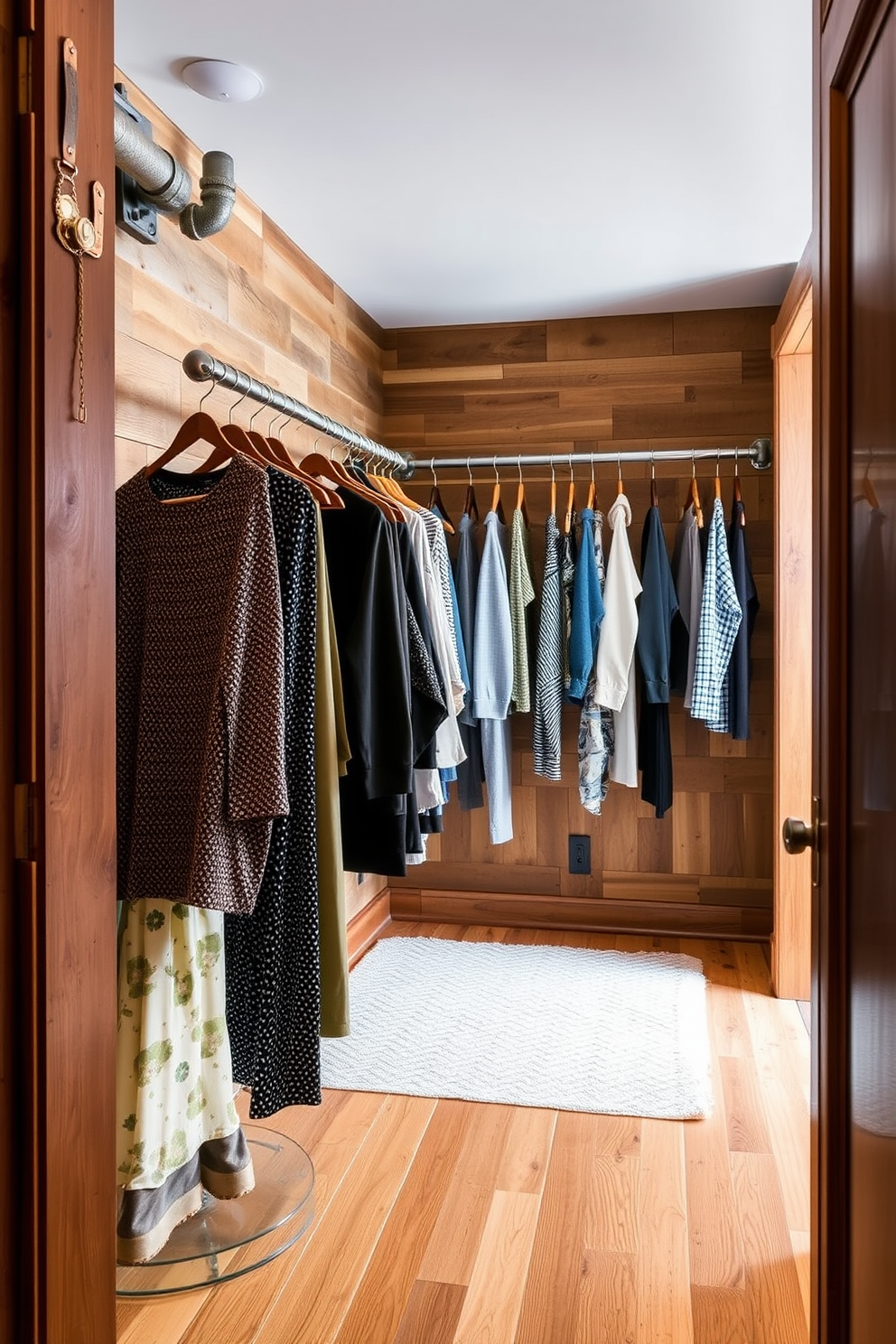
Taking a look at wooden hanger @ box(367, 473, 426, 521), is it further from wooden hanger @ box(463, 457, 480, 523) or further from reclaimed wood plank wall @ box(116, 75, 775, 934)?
wooden hanger @ box(463, 457, 480, 523)

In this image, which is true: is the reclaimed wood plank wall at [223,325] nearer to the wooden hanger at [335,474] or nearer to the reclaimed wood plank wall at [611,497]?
the wooden hanger at [335,474]

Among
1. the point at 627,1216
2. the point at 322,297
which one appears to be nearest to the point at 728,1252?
the point at 627,1216

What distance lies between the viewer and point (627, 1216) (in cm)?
222

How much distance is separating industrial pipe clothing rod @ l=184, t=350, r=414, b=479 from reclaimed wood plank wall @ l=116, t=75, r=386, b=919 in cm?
10

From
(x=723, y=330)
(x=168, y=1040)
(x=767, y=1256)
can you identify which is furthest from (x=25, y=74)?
(x=723, y=330)

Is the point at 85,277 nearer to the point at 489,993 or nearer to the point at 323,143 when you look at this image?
the point at 323,143

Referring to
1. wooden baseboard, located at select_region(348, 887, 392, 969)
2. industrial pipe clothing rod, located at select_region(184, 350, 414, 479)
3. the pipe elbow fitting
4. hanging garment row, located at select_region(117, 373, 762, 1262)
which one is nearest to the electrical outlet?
wooden baseboard, located at select_region(348, 887, 392, 969)

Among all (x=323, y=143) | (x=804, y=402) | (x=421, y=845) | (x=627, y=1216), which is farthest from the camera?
(x=804, y=402)

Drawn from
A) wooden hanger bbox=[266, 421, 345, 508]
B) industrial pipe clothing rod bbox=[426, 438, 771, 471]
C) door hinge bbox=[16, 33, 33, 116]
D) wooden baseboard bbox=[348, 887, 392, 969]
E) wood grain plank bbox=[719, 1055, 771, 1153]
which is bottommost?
wood grain plank bbox=[719, 1055, 771, 1153]

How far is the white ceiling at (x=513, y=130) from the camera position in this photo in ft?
6.93

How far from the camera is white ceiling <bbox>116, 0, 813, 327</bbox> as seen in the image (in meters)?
2.11

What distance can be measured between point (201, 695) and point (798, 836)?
114 cm

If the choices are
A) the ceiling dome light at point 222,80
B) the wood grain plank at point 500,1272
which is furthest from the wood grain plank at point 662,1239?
the ceiling dome light at point 222,80

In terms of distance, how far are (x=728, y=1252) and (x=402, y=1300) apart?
0.66 m
